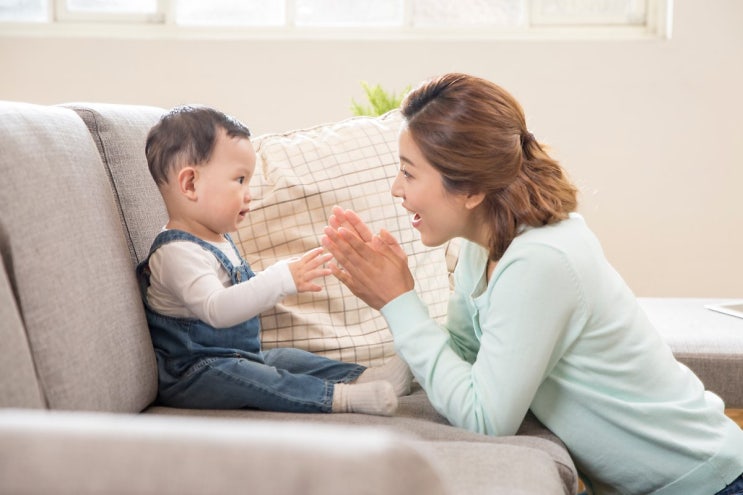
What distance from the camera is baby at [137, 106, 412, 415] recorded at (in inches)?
58.6

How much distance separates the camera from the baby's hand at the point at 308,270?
4.92 ft

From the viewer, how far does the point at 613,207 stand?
13.3ft

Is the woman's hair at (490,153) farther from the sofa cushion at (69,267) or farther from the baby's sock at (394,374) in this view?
the sofa cushion at (69,267)

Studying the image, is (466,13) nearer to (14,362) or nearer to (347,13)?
(347,13)

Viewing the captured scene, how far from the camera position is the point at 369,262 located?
1571mm

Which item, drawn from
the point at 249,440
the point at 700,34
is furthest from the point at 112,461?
the point at 700,34

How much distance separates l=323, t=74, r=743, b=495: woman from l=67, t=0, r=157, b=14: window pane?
298cm

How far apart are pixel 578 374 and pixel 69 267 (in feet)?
2.74

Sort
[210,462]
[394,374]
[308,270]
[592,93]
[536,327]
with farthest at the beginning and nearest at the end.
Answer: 1. [592,93]
2. [394,374]
3. [308,270]
4. [536,327]
5. [210,462]

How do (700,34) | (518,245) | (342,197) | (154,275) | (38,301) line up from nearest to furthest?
(38,301) < (518,245) < (154,275) < (342,197) < (700,34)

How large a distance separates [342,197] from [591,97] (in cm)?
235

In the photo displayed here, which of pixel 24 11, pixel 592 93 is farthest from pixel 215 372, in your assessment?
pixel 24 11

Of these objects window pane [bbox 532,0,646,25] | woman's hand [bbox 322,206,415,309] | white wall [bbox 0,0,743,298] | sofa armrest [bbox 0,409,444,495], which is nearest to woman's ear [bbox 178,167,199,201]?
woman's hand [bbox 322,206,415,309]

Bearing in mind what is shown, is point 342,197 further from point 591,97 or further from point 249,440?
point 591,97
